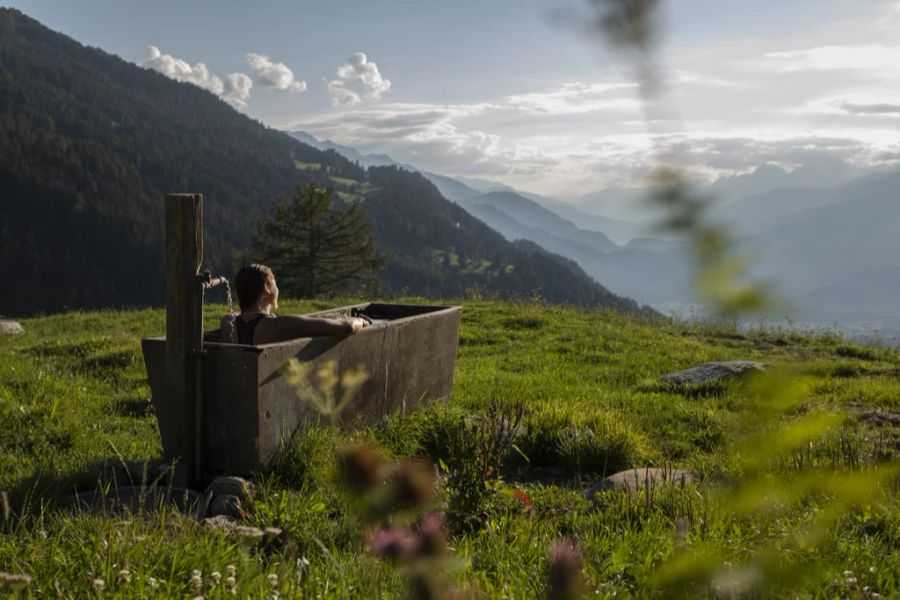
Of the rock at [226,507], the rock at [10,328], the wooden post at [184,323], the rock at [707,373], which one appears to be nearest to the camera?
the rock at [226,507]

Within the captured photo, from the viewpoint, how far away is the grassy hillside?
94 centimetres

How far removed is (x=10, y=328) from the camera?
1467 cm

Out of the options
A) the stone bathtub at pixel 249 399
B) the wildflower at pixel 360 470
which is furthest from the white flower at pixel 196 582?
the stone bathtub at pixel 249 399

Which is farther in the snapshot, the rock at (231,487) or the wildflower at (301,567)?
the rock at (231,487)

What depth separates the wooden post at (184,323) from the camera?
16.0ft

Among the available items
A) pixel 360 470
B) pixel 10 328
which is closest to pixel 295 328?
pixel 360 470

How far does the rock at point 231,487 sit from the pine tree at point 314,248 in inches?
1405

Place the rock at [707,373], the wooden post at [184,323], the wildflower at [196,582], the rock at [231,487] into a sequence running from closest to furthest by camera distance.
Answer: the wildflower at [196,582] → the rock at [231,487] → the wooden post at [184,323] → the rock at [707,373]

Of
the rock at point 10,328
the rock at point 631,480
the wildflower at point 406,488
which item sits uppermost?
the wildflower at point 406,488

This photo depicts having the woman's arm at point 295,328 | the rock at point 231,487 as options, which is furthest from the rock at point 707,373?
the rock at point 231,487

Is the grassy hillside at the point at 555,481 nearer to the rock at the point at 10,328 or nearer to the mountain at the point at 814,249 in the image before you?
the mountain at the point at 814,249

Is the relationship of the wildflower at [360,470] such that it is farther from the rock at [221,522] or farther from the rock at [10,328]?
the rock at [10,328]

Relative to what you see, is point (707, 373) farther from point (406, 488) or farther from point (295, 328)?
point (406, 488)

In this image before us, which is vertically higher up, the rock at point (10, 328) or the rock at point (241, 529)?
the rock at point (241, 529)
